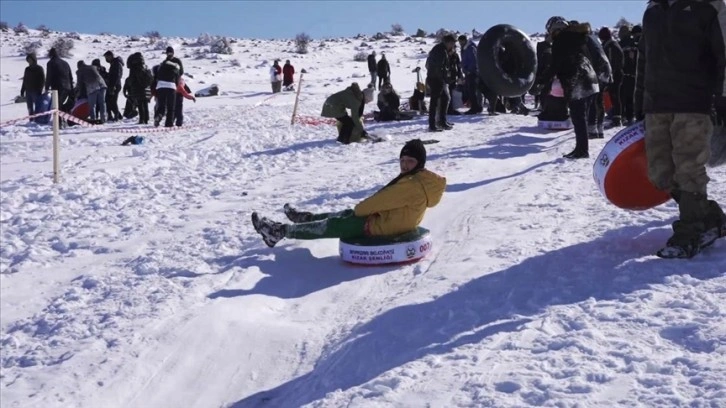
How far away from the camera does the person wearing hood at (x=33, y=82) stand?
677 inches

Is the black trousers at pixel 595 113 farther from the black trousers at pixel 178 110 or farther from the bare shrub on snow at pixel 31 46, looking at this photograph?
the bare shrub on snow at pixel 31 46

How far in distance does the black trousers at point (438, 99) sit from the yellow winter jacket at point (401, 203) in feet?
25.1

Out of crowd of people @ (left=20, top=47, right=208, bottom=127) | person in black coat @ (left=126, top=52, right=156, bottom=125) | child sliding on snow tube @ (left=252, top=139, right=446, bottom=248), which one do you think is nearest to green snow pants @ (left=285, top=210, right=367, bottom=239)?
child sliding on snow tube @ (left=252, top=139, right=446, bottom=248)

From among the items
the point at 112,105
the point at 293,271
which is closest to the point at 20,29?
the point at 112,105

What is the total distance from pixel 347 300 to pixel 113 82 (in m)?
14.6

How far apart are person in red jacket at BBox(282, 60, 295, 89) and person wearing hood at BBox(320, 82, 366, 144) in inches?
636

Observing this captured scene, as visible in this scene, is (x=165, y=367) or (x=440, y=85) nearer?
(x=165, y=367)

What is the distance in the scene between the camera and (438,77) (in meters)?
13.6

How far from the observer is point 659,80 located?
513 cm

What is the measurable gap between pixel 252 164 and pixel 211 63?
1169 inches

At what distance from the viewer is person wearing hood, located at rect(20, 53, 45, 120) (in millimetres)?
17188

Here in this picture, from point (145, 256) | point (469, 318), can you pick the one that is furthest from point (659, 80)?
point (145, 256)

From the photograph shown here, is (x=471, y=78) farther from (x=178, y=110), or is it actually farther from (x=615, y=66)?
(x=178, y=110)

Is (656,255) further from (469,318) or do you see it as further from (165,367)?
(165,367)
